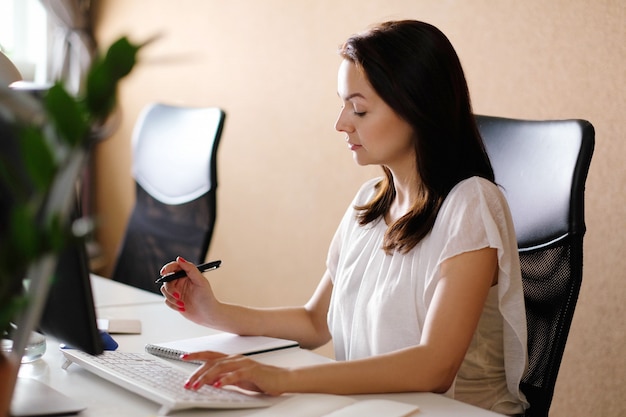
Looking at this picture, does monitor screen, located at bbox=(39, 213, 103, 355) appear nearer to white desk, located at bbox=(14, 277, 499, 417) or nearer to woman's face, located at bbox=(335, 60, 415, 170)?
white desk, located at bbox=(14, 277, 499, 417)

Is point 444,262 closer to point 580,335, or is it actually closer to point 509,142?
point 509,142

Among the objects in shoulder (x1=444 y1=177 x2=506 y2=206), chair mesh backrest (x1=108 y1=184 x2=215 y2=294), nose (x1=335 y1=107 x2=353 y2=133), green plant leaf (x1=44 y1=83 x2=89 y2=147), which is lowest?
chair mesh backrest (x1=108 y1=184 x2=215 y2=294)

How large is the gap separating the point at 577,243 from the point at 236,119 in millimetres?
2138

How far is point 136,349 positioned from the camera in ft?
4.69

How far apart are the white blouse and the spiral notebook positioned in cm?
15

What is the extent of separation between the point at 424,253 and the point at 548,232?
8.5 inches

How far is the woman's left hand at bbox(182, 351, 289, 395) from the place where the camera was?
1149 mm

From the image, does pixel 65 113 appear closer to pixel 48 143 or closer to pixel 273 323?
pixel 48 143

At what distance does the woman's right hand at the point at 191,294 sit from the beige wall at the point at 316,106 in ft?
1.30

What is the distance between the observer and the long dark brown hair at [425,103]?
142 centimetres

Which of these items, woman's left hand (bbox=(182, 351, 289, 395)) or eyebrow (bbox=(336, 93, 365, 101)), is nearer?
woman's left hand (bbox=(182, 351, 289, 395))

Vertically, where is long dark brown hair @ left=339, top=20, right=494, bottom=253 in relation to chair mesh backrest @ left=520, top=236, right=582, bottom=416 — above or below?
above

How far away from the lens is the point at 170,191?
2.19m

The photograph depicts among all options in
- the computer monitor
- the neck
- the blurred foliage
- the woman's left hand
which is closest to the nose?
the neck
